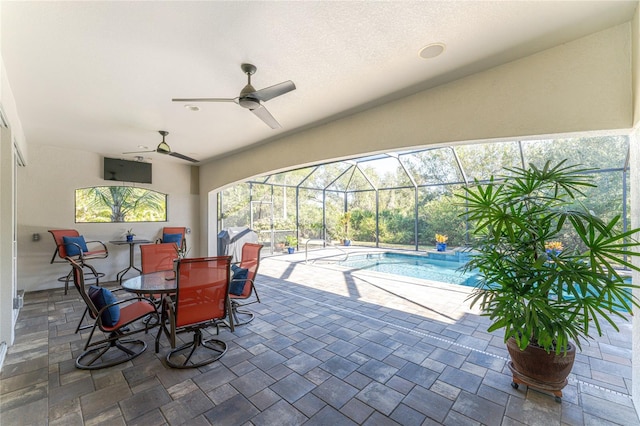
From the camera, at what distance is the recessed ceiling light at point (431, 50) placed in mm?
2342

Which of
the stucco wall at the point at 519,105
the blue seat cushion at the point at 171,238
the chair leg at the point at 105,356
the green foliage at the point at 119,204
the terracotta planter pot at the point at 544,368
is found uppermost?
the stucco wall at the point at 519,105

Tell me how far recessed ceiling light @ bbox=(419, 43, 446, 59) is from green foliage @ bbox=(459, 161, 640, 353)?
1.31 m

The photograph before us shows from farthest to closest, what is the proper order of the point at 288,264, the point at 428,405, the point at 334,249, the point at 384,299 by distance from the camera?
the point at 334,249
the point at 288,264
the point at 384,299
the point at 428,405

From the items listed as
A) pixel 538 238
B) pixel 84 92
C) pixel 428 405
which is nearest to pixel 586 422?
pixel 428 405

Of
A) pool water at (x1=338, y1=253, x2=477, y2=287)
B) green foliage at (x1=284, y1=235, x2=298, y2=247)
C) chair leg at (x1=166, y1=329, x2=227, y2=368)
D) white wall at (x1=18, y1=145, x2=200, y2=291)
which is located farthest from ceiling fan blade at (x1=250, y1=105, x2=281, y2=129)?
green foliage at (x1=284, y1=235, x2=298, y2=247)

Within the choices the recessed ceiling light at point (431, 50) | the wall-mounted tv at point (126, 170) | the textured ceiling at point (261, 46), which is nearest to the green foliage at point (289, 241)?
the wall-mounted tv at point (126, 170)

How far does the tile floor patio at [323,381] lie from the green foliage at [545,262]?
556 millimetres

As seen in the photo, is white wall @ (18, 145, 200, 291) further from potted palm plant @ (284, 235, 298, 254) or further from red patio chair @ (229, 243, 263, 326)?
potted palm plant @ (284, 235, 298, 254)

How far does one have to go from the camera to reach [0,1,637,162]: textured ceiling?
1929 millimetres

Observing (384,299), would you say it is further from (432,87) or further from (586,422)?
(432,87)

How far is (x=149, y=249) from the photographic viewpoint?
155 inches

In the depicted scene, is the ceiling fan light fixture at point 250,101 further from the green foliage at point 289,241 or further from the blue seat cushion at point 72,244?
the green foliage at point 289,241

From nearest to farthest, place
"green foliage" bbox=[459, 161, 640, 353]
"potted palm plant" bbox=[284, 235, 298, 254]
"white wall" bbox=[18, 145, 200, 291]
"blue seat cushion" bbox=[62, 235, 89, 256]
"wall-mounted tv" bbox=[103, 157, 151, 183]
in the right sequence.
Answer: "green foliage" bbox=[459, 161, 640, 353] → "blue seat cushion" bbox=[62, 235, 89, 256] → "white wall" bbox=[18, 145, 200, 291] → "wall-mounted tv" bbox=[103, 157, 151, 183] → "potted palm plant" bbox=[284, 235, 298, 254]

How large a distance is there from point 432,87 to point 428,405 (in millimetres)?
3227
